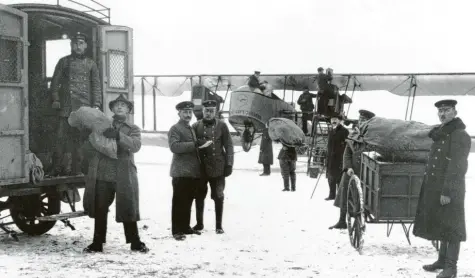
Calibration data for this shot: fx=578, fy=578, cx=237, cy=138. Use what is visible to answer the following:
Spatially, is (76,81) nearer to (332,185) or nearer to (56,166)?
(56,166)

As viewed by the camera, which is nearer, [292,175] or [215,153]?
[215,153]

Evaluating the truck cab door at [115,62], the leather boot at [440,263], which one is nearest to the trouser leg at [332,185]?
the truck cab door at [115,62]

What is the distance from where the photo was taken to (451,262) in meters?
5.36

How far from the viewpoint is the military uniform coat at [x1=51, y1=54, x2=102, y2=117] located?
802cm

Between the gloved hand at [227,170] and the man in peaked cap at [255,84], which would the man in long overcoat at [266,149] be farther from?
the gloved hand at [227,170]

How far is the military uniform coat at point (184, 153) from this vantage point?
7602mm

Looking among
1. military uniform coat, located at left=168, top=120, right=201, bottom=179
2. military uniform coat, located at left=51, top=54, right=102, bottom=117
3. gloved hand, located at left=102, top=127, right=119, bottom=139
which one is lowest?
military uniform coat, located at left=168, top=120, right=201, bottom=179

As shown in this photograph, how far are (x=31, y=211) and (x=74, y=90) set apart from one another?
175 centimetres

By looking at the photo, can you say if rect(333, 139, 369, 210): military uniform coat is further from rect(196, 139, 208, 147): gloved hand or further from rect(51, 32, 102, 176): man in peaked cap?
rect(51, 32, 102, 176): man in peaked cap

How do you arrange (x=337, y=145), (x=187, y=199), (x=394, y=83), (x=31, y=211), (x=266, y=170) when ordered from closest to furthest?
(x=31, y=211)
(x=187, y=199)
(x=337, y=145)
(x=266, y=170)
(x=394, y=83)

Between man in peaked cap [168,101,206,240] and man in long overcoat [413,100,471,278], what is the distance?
314 centimetres

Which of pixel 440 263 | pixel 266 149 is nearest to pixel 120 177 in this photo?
pixel 440 263

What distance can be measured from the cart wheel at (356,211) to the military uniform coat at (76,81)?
368cm

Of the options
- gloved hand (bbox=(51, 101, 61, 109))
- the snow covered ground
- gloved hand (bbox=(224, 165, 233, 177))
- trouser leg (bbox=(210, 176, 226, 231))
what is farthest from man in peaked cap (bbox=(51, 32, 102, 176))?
gloved hand (bbox=(224, 165, 233, 177))
